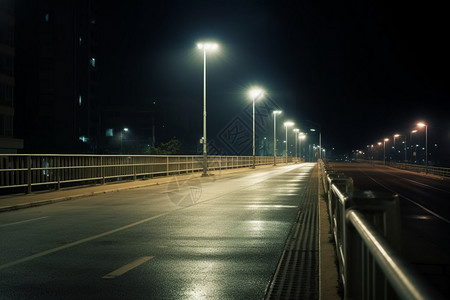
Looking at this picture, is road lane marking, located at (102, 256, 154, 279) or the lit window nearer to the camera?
road lane marking, located at (102, 256, 154, 279)

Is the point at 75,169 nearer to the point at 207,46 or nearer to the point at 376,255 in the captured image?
the point at 207,46

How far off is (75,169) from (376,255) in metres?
22.4

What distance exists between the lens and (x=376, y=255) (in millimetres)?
2381

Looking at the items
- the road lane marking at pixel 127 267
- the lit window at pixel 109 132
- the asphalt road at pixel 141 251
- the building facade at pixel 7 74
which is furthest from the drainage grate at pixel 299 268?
the lit window at pixel 109 132

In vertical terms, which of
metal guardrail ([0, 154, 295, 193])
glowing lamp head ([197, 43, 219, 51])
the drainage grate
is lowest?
the drainage grate

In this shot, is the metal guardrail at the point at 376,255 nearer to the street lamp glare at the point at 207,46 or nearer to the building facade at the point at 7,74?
the street lamp glare at the point at 207,46

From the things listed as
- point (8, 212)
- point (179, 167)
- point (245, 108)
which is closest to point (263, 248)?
point (8, 212)

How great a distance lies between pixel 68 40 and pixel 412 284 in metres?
90.6

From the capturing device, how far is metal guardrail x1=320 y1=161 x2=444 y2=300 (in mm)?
1776

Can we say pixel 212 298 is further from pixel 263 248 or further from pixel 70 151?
pixel 70 151

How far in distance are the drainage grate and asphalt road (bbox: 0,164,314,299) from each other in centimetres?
17

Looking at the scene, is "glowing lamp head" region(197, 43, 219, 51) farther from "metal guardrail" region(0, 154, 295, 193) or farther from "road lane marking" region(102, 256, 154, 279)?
"road lane marking" region(102, 256, 154, 279)

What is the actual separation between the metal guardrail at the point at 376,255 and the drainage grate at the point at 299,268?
5.84 ft

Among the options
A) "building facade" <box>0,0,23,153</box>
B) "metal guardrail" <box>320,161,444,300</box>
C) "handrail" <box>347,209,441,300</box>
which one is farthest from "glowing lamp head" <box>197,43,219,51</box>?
"handrail" <box>347,209,441,300</box>
